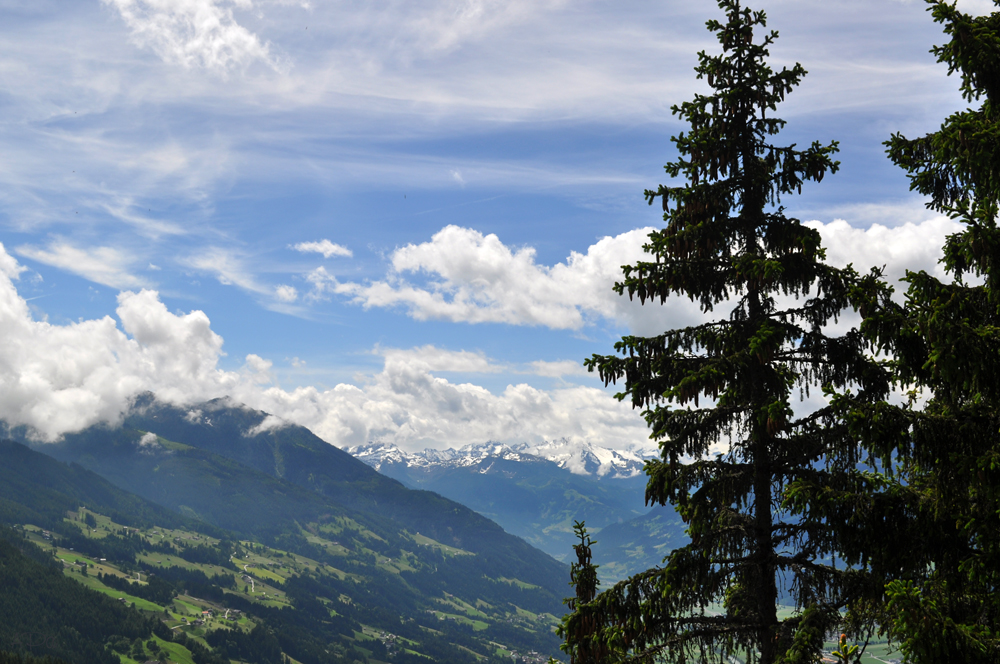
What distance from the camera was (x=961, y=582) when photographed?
41.5 ft

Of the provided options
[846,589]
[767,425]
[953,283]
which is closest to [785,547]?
[846,589]

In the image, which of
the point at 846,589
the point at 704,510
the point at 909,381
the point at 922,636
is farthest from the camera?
the point at 704,510

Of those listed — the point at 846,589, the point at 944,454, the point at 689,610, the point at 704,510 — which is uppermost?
the point at 944,454

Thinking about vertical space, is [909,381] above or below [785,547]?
above

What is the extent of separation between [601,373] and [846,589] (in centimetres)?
654

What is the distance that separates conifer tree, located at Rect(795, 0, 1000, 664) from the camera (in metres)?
10.6

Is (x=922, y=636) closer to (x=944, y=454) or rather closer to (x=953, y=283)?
(x=944, y=454)

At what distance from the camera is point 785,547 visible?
14.9 metres

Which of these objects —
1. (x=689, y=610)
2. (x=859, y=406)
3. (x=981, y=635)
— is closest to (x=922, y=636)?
(x=981, y=635)

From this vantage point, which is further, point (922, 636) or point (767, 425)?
point (767, 425)

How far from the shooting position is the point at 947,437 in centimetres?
1158

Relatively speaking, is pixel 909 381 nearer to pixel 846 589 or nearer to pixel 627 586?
pixel 846 589

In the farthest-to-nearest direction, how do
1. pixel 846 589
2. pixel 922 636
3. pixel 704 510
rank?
pixel 704 510 < pixel 846 589 < pixel 922 636

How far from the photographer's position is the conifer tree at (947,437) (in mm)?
10602
